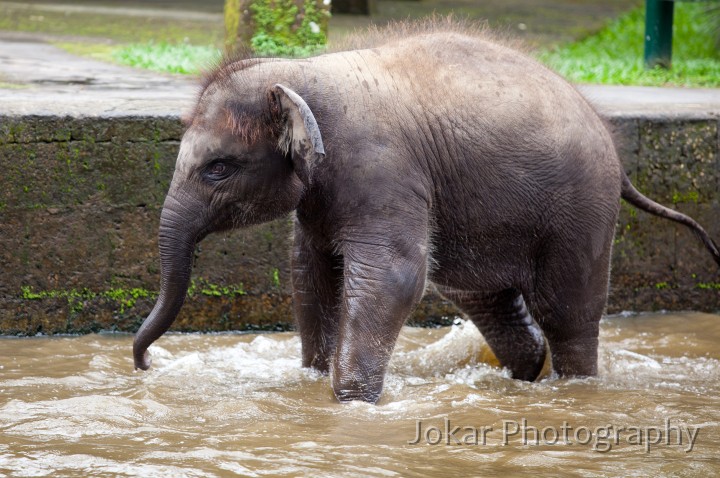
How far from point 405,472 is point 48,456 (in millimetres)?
1246

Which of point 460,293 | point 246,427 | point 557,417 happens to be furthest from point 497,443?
point 460,293

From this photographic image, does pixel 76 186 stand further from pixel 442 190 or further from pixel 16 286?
pixel 442 190

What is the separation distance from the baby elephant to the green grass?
1740 millimetres

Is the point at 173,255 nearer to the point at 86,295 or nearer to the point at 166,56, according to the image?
the point at 86,295

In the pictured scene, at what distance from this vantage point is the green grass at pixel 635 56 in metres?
9.30

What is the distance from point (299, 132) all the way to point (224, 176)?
40 centimetres

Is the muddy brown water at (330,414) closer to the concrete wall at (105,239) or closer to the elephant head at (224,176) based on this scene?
the concrete wall at (105,239)

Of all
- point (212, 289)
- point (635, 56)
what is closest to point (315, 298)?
point (212, 289)

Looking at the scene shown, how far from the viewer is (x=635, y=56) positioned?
11.8 meters

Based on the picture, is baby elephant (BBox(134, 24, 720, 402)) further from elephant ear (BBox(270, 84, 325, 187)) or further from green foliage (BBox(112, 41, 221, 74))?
green foliage (BBox(112, 41, 221, 74))

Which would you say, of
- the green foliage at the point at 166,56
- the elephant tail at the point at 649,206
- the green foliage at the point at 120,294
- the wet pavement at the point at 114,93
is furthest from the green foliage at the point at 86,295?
the elephant tail at the point at 649,206

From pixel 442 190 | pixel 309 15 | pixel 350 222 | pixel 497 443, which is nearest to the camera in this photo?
pixel 497 443

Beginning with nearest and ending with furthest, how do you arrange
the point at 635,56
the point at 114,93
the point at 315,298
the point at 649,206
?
the point at 315,298, the point at 649,206, the point at 114,93, the point at 635,56

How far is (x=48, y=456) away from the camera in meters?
4.05
